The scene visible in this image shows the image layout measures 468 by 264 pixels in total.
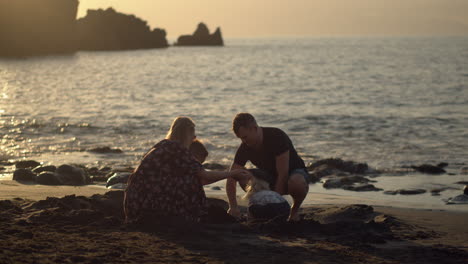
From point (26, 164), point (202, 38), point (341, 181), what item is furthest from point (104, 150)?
point (202, 38)

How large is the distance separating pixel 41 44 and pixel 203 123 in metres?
111

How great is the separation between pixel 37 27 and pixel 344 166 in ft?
400

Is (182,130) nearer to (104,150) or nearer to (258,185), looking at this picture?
(258,185)

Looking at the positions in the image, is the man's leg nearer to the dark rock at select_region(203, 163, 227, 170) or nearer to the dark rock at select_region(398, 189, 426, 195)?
the dark rock at select_region(398, 189, 426, 195)

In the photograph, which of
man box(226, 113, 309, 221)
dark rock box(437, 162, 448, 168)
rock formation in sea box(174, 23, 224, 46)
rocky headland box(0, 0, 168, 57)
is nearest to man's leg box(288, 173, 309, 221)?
man box(226, 113, 309, 221)

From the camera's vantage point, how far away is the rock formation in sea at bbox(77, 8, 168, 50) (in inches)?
5605

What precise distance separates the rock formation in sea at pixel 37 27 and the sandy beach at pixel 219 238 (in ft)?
382

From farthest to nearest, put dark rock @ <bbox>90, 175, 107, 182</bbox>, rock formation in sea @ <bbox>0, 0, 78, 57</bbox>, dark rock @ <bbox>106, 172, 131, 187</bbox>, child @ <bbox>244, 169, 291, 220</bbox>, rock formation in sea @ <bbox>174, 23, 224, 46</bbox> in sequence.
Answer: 1. rock formation in sea @ <bbox>174, 23, 224, 46</bbox>
2. rock formation in sea @ <bbox>0, 0, 78, 57</bbox>
3. dark rock @ <bbox>90, 175, 107, 182</bbox>
4. dark rock @ <bbox>106, 172, 131, 187</bbox>
5. child @ <bbox>244, 169, 291, 220</bbox>

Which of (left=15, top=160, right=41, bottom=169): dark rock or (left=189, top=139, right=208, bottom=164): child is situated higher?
(left=189, top=139, right=208, bottom=164): child

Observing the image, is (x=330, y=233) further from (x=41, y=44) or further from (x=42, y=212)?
(x=41, y=44)

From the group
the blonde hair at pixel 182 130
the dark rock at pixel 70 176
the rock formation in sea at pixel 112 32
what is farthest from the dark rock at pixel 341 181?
the rock formation in sea at pixel 112 32

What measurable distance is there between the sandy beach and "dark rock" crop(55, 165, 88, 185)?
Result: 116 inches

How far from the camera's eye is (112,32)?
474 ft

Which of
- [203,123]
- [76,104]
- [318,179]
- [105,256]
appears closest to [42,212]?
[105,256]
